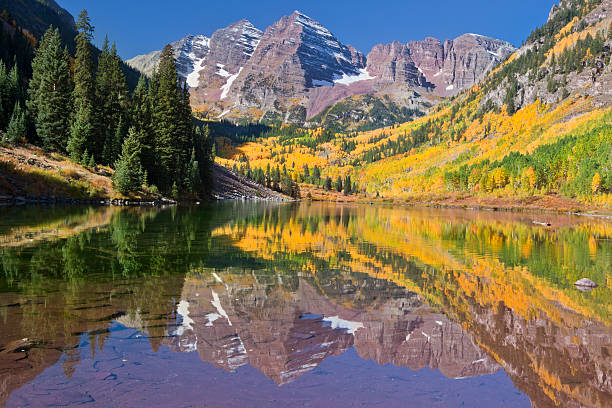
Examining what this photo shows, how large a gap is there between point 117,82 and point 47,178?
30.4 m

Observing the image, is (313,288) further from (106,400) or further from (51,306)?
(106,400)

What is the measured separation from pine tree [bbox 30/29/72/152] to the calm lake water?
54012 mm

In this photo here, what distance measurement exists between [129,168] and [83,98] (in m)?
18.2

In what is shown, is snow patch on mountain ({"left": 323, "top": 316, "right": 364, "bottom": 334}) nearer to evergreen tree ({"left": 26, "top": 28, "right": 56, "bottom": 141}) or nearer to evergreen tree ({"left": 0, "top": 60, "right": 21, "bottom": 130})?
evergreen tree ({"left": 26, "top": 28, "right": 56, "bottom": 141})

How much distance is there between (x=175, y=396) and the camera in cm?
699

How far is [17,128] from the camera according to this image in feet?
201

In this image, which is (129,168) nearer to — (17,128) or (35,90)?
(17,128)

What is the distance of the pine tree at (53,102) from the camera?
218ft

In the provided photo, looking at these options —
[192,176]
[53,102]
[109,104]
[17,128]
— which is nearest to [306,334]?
[17,128]

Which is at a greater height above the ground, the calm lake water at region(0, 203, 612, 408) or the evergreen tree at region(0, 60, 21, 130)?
the evergreen tree at region(0, 60, 21, 130)

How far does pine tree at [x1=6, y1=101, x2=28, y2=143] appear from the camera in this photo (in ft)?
199

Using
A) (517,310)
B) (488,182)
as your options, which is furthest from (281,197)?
(517,310)

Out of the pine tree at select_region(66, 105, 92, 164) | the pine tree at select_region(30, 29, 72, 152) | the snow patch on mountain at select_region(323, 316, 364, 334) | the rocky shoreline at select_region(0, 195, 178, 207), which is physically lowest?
the snow patch on mountain at select_region(323, 316, 364, 334)

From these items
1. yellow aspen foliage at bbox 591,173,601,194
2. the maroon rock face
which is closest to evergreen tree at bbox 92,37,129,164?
the maroon rock face
